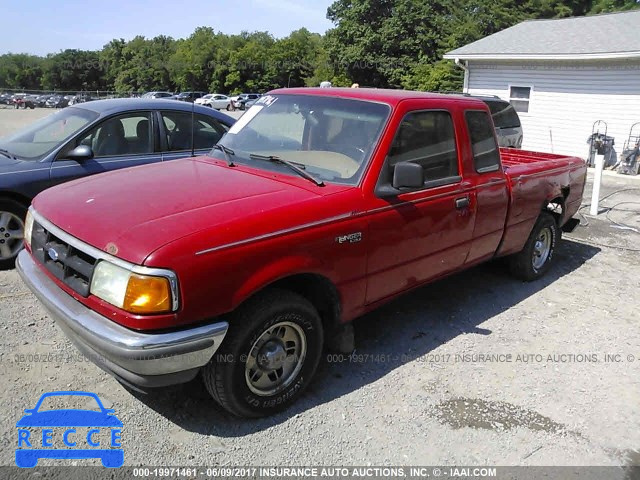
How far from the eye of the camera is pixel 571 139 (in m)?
15.3

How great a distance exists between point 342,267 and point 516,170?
2.58m

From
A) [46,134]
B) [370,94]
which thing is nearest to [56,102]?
[46,134]

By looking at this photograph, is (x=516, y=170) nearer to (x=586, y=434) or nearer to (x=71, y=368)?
(x=586, y=434)

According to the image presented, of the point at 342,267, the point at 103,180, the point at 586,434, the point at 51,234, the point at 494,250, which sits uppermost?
the point at 103,180

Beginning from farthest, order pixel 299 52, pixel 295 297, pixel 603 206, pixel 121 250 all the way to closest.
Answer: pixel 299 52, pixel 603 206, pixel 295 297, pixel 121 250

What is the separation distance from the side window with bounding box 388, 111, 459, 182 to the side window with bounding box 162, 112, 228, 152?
121 inches

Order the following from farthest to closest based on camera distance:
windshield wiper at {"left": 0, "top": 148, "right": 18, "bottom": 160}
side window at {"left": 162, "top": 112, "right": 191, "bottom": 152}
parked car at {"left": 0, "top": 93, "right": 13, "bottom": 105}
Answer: parked car at {"left": 0, "top": 93, "right": 13, "bottom": 105} < side window at {"left": 162, "top": 112, "right": 191, "bottom": 152} < windshield wiper at {"left": 0, "top": 148, "right": 18, "bottom": 160}

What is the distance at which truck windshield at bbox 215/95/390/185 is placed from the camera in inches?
143

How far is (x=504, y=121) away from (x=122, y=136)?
8.33 metres

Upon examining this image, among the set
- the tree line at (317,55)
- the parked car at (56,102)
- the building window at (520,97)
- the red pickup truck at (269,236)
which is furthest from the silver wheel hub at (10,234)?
the parked car at (56,102)

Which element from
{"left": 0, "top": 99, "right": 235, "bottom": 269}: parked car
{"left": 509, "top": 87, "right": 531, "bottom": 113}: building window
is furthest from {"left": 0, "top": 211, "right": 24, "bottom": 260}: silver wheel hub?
{"left": 509, "top": 87, "right": 531, "bottom": 113}: building window

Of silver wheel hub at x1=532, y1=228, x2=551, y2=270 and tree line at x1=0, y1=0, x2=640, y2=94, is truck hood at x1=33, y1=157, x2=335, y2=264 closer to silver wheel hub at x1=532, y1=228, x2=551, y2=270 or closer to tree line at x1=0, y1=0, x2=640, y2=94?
silver wheel hub at x1=532, y1=228, x2=551, y2=270

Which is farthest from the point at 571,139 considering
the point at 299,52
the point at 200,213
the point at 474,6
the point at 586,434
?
the point at 299,52

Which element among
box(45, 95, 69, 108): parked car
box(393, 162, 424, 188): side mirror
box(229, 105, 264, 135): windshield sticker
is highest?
box(45, 95, 69, 108): parked car
